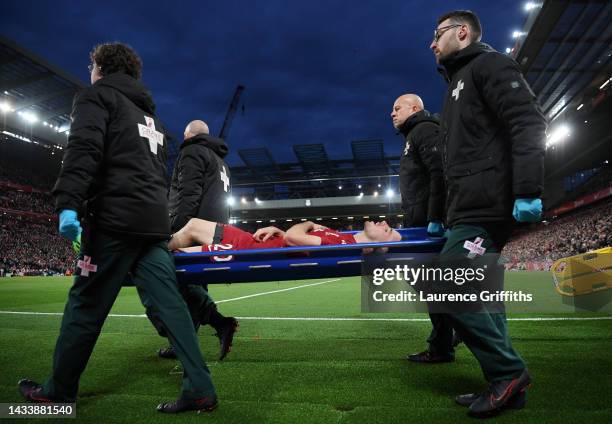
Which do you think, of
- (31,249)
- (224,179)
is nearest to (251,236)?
(224,179)

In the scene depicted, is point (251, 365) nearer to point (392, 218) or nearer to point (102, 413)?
point (102, 413)

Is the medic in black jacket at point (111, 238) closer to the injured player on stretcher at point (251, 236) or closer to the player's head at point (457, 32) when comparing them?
the injured player on stretcher at point (251, 236)

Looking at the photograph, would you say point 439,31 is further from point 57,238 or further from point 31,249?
point 57,238

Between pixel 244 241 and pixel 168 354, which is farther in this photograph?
pixel 168 354

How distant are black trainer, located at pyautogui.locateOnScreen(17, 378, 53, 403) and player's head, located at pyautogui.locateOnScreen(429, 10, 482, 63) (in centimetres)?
305

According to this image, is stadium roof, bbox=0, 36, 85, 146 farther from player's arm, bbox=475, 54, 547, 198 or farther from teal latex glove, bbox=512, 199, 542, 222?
teal latex glove, bbox=512, 199, 542, 222

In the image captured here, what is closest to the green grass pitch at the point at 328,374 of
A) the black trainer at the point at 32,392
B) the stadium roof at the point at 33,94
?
the black trainer at the point at 32,392

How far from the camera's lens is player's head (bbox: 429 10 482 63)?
2.64m

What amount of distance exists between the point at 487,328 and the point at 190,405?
1607 millimetres

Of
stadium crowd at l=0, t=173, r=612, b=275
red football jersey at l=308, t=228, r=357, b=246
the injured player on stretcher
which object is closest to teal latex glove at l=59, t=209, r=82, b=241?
the injured player on stretcher

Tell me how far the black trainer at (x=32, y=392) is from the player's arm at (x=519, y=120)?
8.95 feet

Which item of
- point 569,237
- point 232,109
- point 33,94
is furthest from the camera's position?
point 232,109

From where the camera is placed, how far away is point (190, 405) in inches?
91.8

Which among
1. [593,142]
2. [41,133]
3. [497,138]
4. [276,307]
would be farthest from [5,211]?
[593,142]
